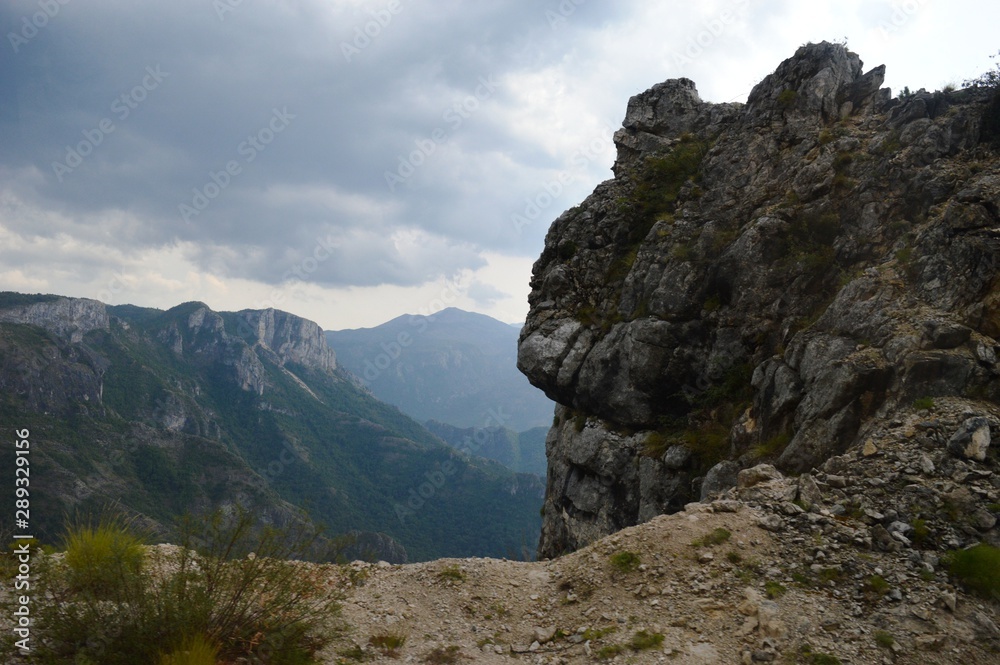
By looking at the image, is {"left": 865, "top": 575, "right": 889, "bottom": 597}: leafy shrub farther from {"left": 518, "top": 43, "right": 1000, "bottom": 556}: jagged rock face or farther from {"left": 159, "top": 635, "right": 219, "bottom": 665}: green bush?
{"left": 159, "top": 635, "right": 219, "bottom": 665}: green bush

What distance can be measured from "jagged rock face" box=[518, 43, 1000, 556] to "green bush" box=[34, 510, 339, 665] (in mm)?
12333

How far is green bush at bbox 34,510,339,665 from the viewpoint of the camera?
605 cm

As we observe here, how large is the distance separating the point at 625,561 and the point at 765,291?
13.1m

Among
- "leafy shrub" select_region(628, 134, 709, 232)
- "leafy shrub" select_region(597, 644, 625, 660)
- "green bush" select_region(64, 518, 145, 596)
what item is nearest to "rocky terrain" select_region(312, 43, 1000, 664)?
"leafy shrub" select_region(597, 644, 625, 660)

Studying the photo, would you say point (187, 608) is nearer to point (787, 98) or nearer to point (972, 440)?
point (972, 440)

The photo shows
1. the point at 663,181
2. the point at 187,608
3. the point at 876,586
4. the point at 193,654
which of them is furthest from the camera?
the point at 663,181

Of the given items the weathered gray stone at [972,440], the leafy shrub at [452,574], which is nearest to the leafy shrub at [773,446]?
the weathered gray stone at [972,440]

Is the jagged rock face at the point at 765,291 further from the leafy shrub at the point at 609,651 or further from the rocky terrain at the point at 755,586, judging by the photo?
the leafy shrub at the point at 609,651

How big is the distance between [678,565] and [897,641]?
10.1ft

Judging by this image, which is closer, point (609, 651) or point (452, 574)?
point (609, 651)

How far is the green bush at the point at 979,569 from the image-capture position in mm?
7656

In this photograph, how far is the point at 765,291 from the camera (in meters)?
18.6

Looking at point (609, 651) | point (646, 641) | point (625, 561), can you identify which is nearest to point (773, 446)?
point (625, 561)

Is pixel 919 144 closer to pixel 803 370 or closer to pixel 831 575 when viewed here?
pixel 803 370
